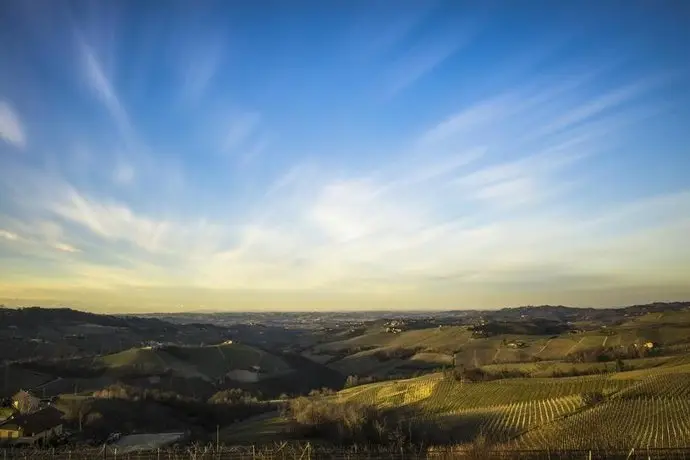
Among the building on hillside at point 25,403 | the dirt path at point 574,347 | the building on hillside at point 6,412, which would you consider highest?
the dirt path at point 574,347

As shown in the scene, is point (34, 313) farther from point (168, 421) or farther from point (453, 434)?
point (453, 434)

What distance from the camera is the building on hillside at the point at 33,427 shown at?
5128 cm

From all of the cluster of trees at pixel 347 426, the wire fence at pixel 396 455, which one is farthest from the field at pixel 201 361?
the wire fence at pixel 396 455

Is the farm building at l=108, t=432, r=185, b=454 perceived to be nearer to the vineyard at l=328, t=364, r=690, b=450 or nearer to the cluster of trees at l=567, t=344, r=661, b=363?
the vineyard at l=328, t=364, r=690, b=450

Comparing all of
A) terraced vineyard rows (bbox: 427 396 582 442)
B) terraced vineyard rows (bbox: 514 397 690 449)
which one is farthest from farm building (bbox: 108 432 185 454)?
terraced vineyard rows (bbox: 514 397 690 449)

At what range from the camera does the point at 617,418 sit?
51.6 meters

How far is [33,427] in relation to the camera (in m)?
54.3

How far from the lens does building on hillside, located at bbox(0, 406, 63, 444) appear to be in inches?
2019

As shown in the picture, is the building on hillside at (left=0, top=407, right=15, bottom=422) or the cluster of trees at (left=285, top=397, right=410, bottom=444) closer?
the cluster of trees at (left=285, top=397, right=410, bottom=444)

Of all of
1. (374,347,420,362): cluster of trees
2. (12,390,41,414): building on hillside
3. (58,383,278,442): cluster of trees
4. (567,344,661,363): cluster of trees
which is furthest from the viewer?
(374,347,420,362): cluster of trees

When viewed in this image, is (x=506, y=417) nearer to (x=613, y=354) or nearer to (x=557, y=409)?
(x=557, y=409)

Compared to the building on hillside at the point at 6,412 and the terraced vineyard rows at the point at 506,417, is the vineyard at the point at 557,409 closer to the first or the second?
the terraced vineyard rows at the point at 506,417

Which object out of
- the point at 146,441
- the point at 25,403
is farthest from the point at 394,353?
the point at 146,441

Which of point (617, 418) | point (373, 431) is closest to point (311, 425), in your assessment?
point (373, 431)
